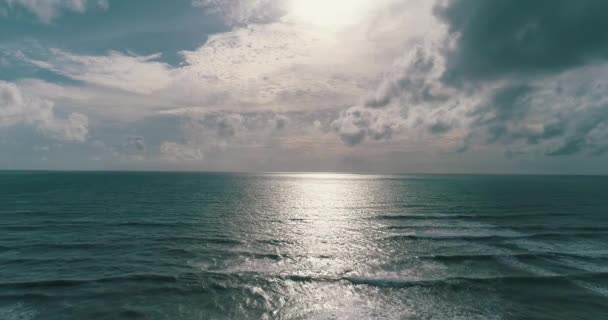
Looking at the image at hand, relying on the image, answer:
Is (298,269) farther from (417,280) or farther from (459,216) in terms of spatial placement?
(459,216)

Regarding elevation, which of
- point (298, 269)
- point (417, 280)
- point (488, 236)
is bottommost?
point (298, 269)

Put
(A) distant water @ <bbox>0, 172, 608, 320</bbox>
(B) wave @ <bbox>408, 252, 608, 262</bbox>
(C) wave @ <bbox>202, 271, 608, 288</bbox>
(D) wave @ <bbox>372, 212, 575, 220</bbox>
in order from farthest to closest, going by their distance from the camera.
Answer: (D) wave @ <bbox>372, 212, 575, 220</bbox>
(B) wave @ <bbox>408, 252, 608, 262</bbox>
(C) wave @ <bbox>202, 271, 608, 288</bbox>
(A) distant water @ <bbox>0, 172, 608, 320</bbox>

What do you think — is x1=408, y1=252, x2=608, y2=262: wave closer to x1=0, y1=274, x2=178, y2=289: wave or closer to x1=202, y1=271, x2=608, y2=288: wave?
x1=202, y1=271, x2=608, y2=288: wave

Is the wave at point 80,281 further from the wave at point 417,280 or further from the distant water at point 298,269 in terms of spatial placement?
the wave at point 417,280

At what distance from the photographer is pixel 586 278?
3200 cm

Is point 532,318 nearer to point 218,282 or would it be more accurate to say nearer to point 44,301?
point 218,282

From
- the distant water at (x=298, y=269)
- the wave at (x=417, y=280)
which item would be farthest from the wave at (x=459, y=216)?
the wave at (x=417, y=280)

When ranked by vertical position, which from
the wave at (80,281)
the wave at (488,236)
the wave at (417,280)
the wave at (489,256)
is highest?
the wave at (488,236)

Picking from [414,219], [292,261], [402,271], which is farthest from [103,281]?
[414,219]

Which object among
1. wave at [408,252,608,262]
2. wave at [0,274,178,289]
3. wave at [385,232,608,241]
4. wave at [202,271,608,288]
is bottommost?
wave at [0,274,178,289]

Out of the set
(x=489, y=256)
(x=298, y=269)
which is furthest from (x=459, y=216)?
(x=298, y=269)

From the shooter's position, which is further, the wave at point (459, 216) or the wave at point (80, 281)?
the wave at point (459, 216)

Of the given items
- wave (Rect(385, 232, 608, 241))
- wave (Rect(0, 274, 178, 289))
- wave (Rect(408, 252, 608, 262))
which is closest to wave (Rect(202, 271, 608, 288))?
wave (Rect(0, 274, 178, 289))

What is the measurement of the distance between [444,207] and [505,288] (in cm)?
5616
